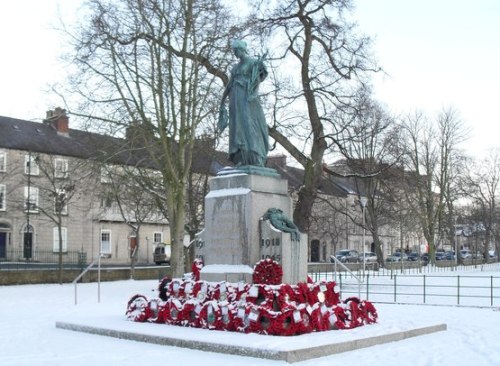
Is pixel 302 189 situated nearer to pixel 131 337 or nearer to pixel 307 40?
pixel 307 40

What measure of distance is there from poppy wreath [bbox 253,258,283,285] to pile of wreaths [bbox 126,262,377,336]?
0.04 m

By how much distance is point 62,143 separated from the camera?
Result: 159 ft

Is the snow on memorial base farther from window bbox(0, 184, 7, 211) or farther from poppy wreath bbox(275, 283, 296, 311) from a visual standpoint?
window bbox(0, 184, 7, 211)

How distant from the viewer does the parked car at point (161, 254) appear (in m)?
51.5

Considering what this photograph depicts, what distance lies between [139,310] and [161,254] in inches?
1547

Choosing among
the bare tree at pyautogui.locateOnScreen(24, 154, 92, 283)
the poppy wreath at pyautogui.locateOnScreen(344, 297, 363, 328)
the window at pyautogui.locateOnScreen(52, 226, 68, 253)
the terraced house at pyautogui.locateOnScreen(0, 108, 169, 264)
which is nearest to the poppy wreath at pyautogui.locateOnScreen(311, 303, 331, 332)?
the poppy wreath at pyautogui.locateOnScreen(344, 297, 363, 328)

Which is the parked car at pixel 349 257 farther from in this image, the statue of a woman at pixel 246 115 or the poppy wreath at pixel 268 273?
the poppy wreath at pixel 268 273

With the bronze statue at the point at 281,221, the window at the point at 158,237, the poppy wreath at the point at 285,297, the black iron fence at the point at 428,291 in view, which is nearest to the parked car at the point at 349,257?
the window at the point at 158,237

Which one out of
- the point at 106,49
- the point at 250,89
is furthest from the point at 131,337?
the point at 106,49

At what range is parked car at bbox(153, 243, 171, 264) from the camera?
2028 inches

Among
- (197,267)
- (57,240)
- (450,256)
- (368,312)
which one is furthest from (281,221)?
(450,256)

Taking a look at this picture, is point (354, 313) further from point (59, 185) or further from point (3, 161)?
point (3, 161)

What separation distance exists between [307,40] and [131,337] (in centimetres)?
1862

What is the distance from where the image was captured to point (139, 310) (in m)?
13.1
